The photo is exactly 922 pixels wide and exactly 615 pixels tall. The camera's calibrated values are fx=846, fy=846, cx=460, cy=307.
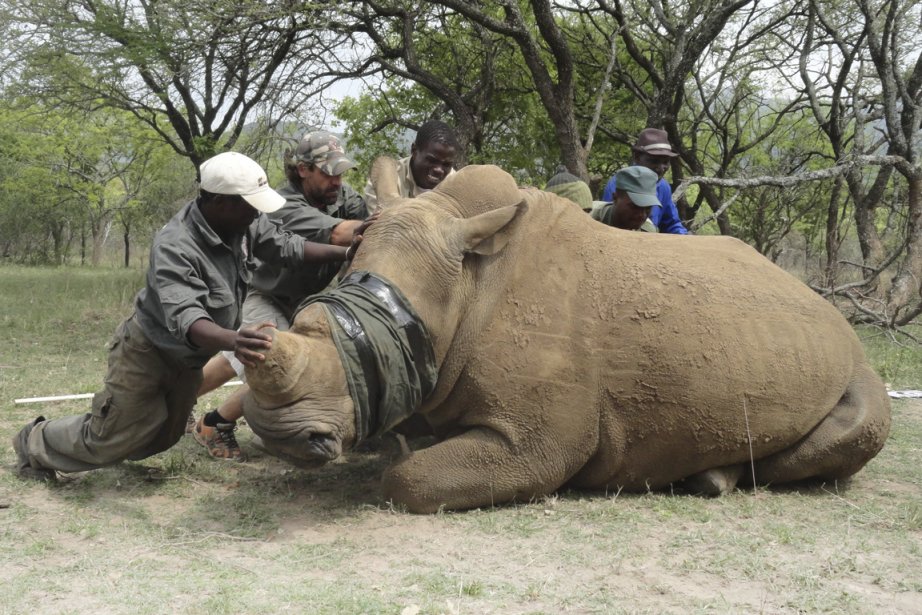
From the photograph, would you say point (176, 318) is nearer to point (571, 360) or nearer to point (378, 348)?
point (378, 348)

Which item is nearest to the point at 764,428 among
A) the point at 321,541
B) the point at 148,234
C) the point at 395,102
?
the point at 321,541

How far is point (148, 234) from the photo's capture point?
40625 millimetres

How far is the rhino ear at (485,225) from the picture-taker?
4527mm

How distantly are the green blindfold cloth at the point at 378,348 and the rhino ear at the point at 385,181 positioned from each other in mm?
999

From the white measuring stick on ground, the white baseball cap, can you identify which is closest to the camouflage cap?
the white baseball cap

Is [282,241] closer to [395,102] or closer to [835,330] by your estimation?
[835,330]

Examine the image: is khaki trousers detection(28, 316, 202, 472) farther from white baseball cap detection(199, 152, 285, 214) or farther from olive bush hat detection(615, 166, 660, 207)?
olive bush hat detection(615, 166, 660, 207)

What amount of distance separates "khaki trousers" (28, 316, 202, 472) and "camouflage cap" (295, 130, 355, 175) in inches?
63.3

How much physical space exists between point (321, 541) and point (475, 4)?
10554 mm

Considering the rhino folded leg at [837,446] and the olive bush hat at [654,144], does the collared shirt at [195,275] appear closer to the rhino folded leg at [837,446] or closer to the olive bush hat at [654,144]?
the rhino folded leg at [837,446]

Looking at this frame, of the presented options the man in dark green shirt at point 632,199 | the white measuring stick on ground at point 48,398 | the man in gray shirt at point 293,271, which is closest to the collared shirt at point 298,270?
the man in gray shirt at point 293,271

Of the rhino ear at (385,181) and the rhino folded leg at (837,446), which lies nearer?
the rhino folded leg at (837,446)

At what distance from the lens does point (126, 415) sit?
474 cm

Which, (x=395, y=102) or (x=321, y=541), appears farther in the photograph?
(x=395, y=102)
